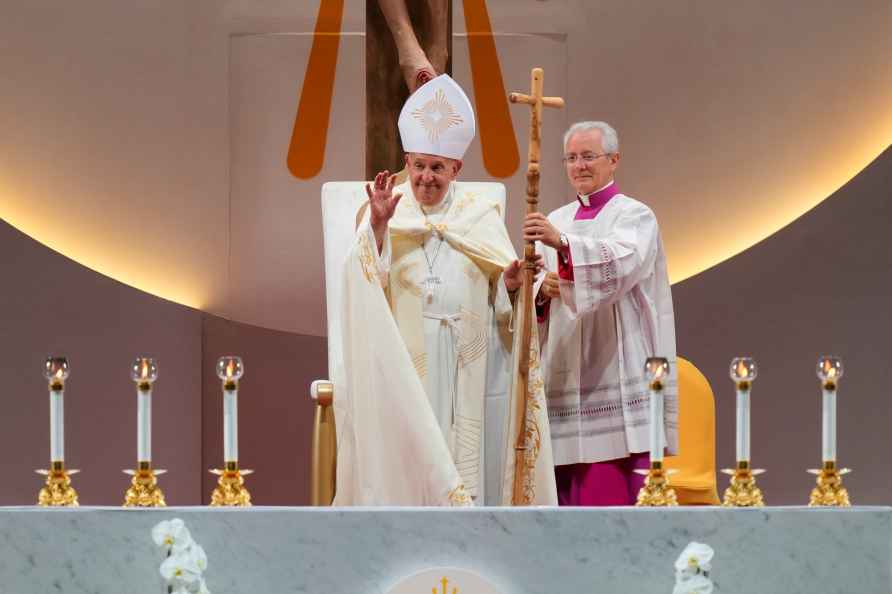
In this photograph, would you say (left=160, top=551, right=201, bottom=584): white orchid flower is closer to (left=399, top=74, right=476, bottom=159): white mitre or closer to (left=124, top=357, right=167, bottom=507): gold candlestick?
(left=124, top=357, right=167, bottom=507): gold candlestick

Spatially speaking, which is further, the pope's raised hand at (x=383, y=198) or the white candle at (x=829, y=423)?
the pope's raised hand at (x=383, y=198)

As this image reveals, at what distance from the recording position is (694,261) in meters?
6.40

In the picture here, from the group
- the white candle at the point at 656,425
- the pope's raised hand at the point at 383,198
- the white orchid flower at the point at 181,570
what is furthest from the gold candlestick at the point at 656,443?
the pope's raised hand at the point at 383,198

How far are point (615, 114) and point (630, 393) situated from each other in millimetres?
2190

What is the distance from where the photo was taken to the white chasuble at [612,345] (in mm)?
4453

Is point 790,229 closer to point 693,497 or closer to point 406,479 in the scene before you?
point 693,497

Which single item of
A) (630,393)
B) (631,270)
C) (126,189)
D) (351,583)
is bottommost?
(351,583)

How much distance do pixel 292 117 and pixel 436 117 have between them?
2.07m

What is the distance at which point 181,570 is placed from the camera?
3.01 meters

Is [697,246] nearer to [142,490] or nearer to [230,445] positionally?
[230,445]

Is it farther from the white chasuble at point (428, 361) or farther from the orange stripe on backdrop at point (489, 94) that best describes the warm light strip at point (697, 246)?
the white chasuble at point (428, 361)

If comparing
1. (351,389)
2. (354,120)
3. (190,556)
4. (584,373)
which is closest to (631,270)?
(584,373)

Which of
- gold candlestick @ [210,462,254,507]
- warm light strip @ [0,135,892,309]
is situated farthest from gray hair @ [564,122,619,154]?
warm light strip @ [0,135,892,309]

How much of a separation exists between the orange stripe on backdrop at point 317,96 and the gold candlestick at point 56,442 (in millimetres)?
3135
